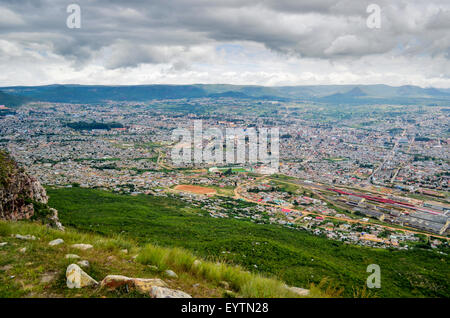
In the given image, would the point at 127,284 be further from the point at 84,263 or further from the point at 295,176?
the point at 295,176

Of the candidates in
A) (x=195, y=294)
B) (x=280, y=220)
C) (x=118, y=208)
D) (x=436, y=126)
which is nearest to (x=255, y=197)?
(x=280, y=220)

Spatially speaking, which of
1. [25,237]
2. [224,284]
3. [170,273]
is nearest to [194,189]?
[25,237]

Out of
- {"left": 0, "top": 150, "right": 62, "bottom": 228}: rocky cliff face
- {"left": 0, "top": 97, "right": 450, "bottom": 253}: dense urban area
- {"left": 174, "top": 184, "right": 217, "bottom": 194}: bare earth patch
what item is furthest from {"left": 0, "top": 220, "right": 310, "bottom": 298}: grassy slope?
{"left": 174, "top": 184, "right": 217, "bottom": 194}: bare earth patch

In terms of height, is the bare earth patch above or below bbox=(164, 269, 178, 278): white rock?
below

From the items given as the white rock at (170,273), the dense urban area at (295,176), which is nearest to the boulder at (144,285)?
the white rock at (170,273)

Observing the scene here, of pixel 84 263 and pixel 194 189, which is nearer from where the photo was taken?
pixel 84 263

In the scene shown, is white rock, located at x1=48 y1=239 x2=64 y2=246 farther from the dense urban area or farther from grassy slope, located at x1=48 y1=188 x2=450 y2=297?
the dense urban area
